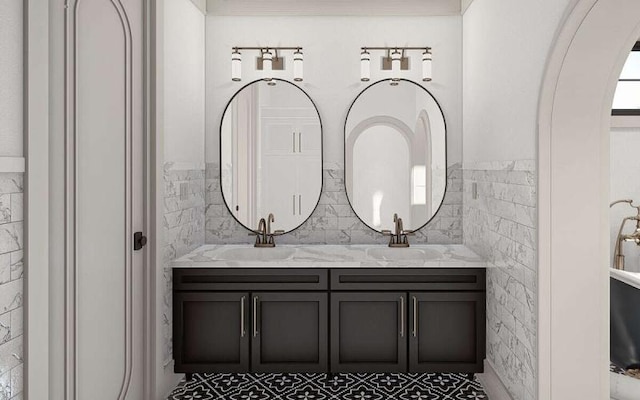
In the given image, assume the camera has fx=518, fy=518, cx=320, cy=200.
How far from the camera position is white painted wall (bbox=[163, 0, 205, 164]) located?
2.98 metres

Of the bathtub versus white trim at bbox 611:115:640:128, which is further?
white trim at bbox 611:115:640:128

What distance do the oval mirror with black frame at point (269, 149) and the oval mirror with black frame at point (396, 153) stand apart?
0.30 m

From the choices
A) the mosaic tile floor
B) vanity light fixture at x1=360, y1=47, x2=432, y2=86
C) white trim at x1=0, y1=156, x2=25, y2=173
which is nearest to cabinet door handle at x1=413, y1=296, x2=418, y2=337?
the mosaic tile floor

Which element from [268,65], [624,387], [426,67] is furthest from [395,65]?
[624,387]

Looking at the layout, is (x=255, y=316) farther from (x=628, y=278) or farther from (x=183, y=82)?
(x=628, y=278)

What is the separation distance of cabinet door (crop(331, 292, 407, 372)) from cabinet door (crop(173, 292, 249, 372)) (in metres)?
0.55

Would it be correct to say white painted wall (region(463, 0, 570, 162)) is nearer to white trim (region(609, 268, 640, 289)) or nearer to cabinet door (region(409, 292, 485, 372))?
cabinet door (region(409, 292, 485, 372))

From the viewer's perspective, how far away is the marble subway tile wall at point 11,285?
5.21 ft

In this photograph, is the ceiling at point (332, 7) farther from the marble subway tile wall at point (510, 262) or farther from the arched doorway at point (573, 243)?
the arched doorway at point (573, 243)

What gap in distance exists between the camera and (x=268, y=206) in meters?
3.70

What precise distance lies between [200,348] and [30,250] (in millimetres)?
1607

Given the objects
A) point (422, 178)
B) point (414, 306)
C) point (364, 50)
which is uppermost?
point (364, 50)

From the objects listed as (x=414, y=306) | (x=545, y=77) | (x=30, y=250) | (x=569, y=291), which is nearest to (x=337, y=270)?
(x=414, y=306)

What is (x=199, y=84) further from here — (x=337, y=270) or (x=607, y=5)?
(x=607, y=5)
